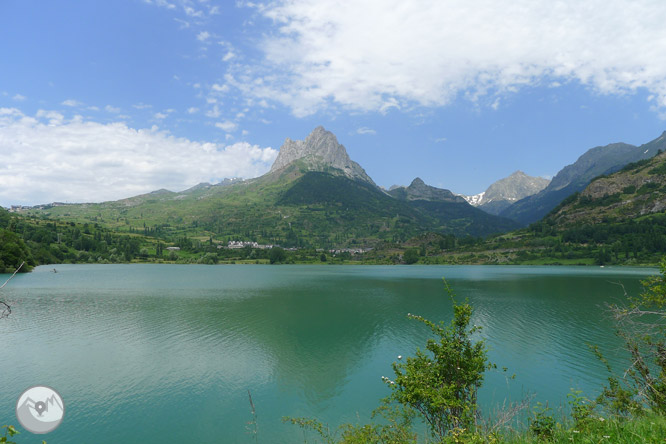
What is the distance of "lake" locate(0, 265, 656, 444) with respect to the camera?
67.9 ft

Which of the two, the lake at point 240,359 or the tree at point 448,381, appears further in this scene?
the lake at point 240,359

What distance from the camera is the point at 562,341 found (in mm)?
36969

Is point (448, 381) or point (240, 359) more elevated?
point (448, 381)

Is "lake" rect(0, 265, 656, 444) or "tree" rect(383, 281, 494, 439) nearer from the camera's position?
"tree" rect(383, 281, 494, 439)

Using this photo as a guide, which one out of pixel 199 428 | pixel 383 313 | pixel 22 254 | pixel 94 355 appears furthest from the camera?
pixel 22 254

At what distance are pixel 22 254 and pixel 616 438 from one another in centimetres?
15218

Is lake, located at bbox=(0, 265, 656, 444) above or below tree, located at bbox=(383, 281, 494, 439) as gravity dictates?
below

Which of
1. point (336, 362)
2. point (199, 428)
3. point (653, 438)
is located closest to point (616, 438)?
point (653, 438)

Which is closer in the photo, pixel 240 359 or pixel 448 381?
pixel 448 381

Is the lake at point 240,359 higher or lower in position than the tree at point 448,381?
lower

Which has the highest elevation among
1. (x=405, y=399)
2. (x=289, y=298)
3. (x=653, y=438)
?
(x=653, y=438)

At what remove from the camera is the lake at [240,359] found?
20.7 m

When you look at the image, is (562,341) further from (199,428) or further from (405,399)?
(199,428)

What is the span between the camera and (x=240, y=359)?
31.2 metres
